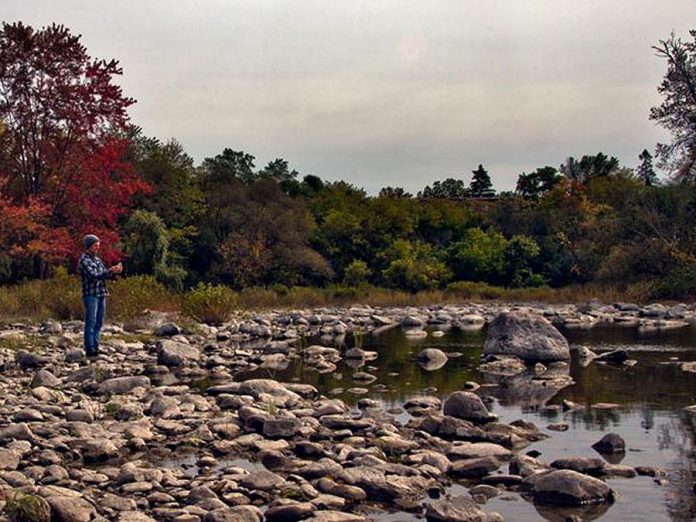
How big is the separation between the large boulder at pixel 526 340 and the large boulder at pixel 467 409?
604cm

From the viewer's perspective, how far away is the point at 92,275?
13.3 metres

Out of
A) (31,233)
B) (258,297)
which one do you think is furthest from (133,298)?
(258,297)

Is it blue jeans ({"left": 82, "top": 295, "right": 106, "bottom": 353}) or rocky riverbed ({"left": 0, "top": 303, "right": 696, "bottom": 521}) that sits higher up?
blue jeans ({"left": 82, "top": 295, "right": 106, "bottom": 353})

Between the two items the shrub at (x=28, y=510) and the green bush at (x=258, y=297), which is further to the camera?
the green bush at (x=258, y=297)

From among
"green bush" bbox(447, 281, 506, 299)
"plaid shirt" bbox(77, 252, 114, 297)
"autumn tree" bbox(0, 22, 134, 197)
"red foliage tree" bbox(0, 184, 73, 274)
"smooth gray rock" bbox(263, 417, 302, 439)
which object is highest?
"autumn tree" bbox(0, 22, 134, 197)

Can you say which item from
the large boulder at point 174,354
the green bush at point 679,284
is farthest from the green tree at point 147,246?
the large boulder at point 174,354

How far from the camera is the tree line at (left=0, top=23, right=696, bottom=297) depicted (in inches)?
929

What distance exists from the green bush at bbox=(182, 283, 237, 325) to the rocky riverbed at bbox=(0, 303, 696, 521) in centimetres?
646

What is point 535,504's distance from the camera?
22.3 ft

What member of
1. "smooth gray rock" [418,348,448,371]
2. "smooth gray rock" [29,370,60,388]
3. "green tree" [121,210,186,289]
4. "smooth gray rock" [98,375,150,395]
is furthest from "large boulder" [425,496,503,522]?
"green tree" [121,210,186,289]

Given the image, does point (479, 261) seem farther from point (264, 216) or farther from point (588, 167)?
point (588, 167)

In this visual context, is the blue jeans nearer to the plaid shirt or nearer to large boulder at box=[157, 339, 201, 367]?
the plaid shirt

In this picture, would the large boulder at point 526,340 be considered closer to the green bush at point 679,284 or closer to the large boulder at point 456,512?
the large boulder at point 456,512

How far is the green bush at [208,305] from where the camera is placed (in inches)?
841
